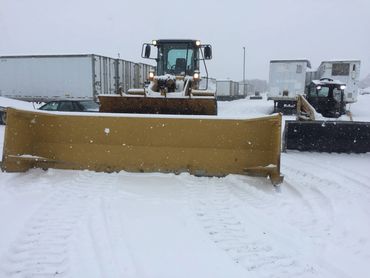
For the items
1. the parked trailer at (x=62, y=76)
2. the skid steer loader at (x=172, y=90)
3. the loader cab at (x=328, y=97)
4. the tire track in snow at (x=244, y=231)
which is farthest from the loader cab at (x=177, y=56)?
the loader cab at (x=328, y=97)

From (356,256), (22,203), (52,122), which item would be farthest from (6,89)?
(356,256)

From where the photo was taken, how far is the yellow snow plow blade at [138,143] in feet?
19.1

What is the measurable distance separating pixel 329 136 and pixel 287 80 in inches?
611

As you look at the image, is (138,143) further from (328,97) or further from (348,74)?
(348,74)

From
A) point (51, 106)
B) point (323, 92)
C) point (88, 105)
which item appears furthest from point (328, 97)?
point (51, 106)

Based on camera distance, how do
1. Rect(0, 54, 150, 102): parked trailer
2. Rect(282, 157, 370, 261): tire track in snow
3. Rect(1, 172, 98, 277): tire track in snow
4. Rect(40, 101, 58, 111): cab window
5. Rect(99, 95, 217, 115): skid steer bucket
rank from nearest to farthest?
Rect(1, 172, 98, 277): tire track in snow → Rect(282, 157, 370, 261): tire track in snow → Rect(99, 95, 217, 115): skid steer bucket → Rect(40, 101, 58, 111): cab window → Rect(0, 54, 150, 102): parked trailer

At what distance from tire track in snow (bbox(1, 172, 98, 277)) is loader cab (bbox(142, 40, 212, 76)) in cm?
534

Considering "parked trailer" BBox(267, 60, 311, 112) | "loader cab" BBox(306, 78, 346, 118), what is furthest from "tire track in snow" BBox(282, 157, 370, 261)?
"parked trailer" BBox(267, 60, 311, 112)

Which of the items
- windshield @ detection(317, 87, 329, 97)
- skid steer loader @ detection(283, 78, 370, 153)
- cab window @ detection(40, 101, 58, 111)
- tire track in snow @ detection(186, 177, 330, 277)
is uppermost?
windshield @ detection(317, 87, 329, 97)

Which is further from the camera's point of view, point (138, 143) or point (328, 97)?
point (328, 97)

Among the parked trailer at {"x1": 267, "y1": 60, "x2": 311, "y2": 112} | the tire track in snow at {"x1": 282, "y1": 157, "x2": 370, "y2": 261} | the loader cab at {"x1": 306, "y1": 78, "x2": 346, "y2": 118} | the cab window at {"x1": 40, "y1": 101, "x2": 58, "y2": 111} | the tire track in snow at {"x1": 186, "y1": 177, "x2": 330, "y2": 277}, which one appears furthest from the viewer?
the parked trailer at {"x1": 267, "y1": 60, "x2": 311, "y2": 112}

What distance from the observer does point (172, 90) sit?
340 inches

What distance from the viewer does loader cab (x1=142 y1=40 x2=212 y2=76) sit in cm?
960

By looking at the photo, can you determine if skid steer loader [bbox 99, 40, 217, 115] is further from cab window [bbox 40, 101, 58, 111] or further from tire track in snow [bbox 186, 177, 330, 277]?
Result: cab window [bbox 40, 101, 58, 111]
